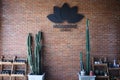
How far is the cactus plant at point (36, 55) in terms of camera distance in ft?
22.6

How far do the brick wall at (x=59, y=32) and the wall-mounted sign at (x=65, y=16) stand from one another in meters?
0.12

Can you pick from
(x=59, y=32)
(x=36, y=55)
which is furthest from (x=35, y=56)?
(x=59, y=32)

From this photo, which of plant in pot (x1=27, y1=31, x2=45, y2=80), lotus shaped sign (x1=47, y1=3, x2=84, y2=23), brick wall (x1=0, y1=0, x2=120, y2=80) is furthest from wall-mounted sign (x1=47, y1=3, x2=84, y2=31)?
plant in pot (x1=27, y1=31, x2=45, y2=80)

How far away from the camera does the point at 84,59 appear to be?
23.3 feet

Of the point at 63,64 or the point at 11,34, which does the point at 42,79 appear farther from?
the point at 11,34

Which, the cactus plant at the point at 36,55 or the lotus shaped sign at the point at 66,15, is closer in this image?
the cactus plant at the point at 36,55

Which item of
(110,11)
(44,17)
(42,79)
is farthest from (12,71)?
(110,11)

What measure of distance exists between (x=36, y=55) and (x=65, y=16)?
5.36 ft

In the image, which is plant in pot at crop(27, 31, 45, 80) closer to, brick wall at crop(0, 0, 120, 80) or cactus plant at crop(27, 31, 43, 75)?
cactus plant at crop(27, 31, 43, 75)

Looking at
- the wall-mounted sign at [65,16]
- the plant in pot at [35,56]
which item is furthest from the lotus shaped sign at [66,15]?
the plant in pot at [35,56]

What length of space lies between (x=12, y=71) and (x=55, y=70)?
1434mm

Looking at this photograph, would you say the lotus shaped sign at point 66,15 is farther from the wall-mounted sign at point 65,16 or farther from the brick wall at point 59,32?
the brick wall at point 59,32

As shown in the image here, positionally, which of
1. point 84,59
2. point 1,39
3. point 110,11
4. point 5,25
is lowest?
point 84,59

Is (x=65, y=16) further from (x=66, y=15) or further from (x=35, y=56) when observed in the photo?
(x=35, y=56)
